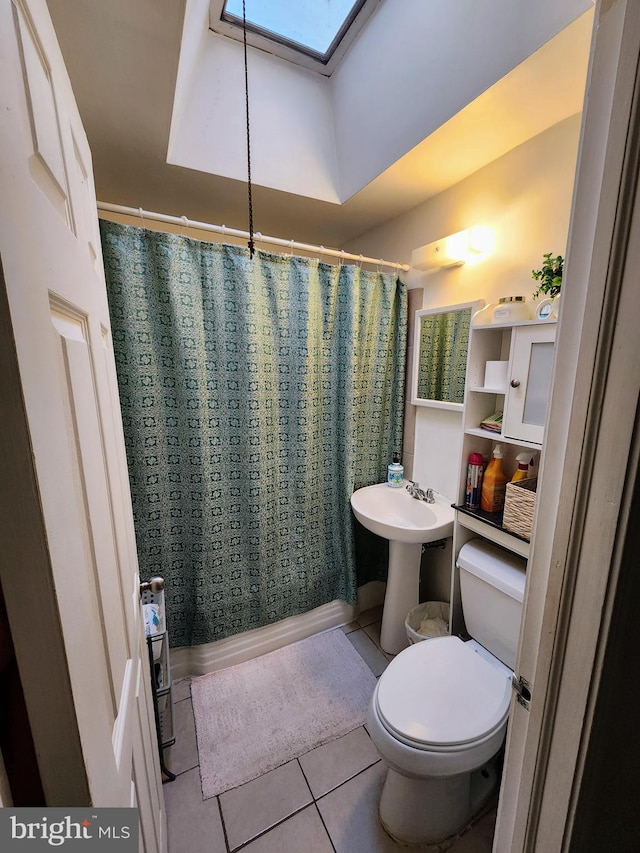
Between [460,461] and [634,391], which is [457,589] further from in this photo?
[634,391]

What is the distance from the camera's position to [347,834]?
1111 mm

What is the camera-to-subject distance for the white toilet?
963mm

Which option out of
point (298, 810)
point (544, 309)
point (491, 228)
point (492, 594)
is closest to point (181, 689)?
point (298, 810)

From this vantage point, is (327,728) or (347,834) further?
(327,728)

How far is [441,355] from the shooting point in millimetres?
1730

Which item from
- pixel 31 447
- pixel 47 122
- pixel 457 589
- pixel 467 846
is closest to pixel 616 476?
pixel 31 447

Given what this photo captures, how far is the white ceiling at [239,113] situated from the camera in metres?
0.87

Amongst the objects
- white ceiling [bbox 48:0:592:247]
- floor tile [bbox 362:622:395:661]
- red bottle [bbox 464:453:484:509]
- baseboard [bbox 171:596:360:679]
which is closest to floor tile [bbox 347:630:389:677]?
floor tile [bbox 362:622:395:661]

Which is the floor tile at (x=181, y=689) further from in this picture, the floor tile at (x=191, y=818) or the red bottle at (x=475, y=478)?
the red bottle at (x=475, y=478)

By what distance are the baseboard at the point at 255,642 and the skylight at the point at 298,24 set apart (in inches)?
103

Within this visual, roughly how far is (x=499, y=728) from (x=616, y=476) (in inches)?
40.1

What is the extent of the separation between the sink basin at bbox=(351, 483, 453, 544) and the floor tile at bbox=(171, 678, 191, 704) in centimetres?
114

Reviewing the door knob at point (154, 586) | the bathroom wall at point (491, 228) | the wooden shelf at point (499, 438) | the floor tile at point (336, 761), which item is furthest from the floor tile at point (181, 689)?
the wooden shelf at point (499, 438)

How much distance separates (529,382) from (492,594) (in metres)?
0.80
